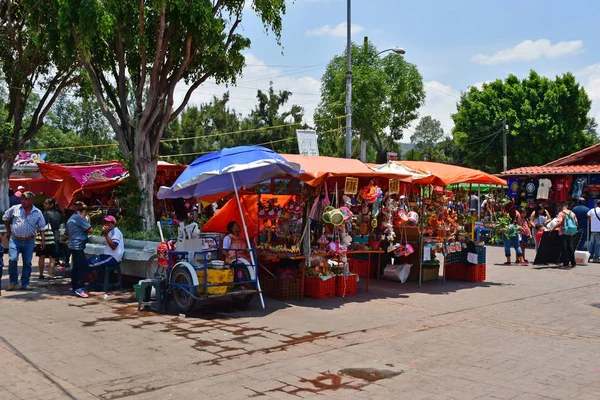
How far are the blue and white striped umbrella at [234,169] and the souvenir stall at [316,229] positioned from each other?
0.38 metres

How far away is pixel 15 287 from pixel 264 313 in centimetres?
514

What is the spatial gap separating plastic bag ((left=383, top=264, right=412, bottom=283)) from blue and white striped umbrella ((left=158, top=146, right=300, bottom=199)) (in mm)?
3942

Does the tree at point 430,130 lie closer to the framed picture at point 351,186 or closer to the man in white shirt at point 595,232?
the man in white shirt at point 595,232

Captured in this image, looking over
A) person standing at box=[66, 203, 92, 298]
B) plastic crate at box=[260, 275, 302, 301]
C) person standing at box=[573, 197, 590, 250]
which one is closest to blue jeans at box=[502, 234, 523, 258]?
person standing at box=[573, 197, 590, 250]

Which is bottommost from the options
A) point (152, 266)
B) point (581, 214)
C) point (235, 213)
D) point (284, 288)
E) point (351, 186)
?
point (284, 288)

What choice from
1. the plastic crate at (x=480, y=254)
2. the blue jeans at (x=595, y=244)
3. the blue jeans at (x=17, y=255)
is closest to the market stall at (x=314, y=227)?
the plastic crate at (x=480, y=254)

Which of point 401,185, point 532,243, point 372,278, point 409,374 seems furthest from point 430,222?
point 532,243

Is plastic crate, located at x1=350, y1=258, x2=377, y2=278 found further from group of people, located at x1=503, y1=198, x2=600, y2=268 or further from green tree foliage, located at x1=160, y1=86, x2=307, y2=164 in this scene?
green tree foliage, located at x1=160, y1=86, x2=307, y2=164

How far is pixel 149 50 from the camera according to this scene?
45.4 feet

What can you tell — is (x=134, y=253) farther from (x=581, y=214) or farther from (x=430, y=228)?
(x=581, y=214)

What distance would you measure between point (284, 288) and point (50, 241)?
5347mm

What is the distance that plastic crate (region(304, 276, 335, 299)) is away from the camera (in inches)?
409

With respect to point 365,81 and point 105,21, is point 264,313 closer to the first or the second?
point 105,21

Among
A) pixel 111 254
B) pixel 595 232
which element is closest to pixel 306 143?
pixel 111 254
